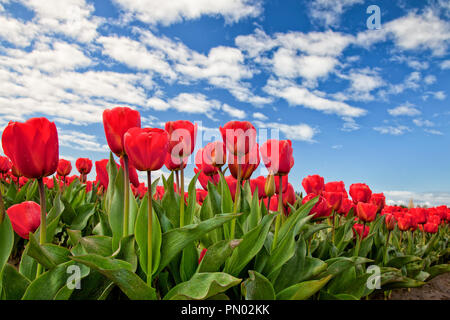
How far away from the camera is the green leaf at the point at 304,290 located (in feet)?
5.34

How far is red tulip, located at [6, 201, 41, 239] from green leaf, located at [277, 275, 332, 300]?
141 centimetres

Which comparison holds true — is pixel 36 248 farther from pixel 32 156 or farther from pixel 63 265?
pixel 32 156

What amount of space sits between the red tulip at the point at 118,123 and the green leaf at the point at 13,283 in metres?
0.74

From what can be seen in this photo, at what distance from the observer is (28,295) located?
138cm

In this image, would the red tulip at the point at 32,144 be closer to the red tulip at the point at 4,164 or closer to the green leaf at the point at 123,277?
the green leaf at the point at 123,277

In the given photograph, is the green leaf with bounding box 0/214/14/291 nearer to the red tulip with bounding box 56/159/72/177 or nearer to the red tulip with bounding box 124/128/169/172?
the red tulip with bounding box 124/128/169/172

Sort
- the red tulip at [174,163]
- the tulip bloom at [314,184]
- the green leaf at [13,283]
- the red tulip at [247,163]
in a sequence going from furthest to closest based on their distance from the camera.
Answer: the tulip bloom at [314,184], the red tulip at [247,163], the red tulip at [174,163], the green leaf at [13,283]

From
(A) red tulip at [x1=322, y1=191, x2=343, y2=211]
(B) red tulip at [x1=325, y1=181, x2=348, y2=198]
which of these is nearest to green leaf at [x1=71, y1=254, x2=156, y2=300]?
(A) red tulip at [x1=322, y1=191, x2=343, y2=211]

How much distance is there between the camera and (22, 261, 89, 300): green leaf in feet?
4.55

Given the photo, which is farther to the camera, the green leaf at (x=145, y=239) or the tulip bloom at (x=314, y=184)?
the tulip bloom at (x=314, y=184)

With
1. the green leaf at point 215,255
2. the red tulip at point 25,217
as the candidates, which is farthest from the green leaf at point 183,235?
the red tulip at point 25,217

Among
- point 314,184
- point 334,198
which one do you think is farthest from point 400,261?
point 314,184

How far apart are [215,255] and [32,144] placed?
97cm

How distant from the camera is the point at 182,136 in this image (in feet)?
5.70
